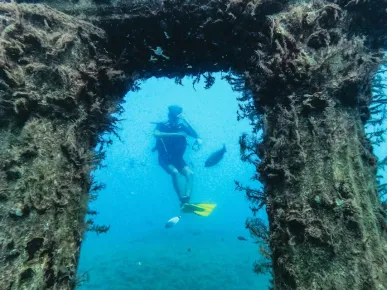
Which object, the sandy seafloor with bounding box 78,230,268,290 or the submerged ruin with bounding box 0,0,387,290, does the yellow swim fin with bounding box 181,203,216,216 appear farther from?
the submerged ruin with bounding box 0,0,387,290

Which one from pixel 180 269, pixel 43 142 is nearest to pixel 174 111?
pixel 180 269

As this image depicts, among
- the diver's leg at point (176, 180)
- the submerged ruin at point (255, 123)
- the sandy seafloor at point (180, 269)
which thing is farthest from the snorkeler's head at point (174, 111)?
the submerged ruin at point (255, 123)

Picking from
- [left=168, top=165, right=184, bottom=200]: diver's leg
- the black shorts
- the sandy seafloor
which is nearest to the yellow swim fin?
[left=168, top=165, right=184, bottom=200]: diver's leg

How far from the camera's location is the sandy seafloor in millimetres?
14859

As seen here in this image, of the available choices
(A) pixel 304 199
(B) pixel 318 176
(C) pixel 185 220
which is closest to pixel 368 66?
(B) pixel 318 176

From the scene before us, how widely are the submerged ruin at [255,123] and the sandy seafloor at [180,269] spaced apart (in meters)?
11.2

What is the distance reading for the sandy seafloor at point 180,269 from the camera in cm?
1486

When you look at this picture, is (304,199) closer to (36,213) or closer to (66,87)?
(36,213)

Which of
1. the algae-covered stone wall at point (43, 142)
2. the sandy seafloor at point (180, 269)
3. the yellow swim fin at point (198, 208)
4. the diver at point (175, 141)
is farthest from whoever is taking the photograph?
the diver at point (175, 141)

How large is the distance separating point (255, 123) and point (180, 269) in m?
15.1

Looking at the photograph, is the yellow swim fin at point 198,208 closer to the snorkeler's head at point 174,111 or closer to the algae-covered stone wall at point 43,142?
the snorkeler's head at point 174,111

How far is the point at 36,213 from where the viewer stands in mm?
2461

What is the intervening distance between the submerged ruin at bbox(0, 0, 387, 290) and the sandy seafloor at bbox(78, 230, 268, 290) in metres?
11.2

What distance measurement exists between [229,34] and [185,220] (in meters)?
34.7
